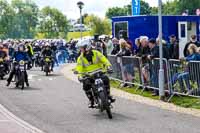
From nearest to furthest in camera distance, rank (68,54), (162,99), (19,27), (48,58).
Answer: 1. (162,99)
2. (48,58)
3. (68,54)
4. (19,27)

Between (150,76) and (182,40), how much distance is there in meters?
14.8

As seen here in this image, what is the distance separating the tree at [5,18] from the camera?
11569cm

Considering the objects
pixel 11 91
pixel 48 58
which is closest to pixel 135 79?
pixel 11 91

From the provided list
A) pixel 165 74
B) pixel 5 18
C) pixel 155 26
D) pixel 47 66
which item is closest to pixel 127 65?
pixel 165 74

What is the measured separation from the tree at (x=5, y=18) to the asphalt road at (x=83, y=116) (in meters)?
97.7

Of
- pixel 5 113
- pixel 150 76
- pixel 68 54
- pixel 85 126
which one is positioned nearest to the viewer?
pixel 85 126

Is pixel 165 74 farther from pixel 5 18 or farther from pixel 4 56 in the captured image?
pixel 5 18

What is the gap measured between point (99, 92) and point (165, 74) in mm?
3954

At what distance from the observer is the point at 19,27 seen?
400 ft

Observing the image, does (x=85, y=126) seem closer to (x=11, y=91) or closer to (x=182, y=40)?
(x=11, y=91)

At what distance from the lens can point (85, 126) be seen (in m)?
12.2

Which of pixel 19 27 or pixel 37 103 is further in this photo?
pixel 19 27

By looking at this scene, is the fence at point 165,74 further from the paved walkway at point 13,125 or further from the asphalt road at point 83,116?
the paved walkway at point 13,125

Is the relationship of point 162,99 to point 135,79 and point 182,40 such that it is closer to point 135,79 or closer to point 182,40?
point 135,79
